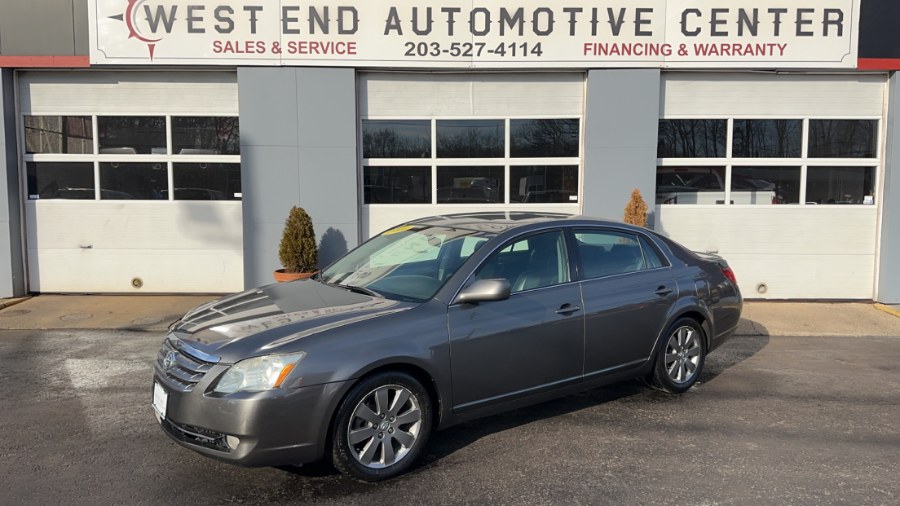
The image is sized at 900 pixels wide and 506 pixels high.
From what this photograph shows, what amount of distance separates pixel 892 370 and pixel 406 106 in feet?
22.6

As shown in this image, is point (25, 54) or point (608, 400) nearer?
point (608, 400)

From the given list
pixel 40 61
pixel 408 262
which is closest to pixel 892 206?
pixel 408 262

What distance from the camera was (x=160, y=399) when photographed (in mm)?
3896

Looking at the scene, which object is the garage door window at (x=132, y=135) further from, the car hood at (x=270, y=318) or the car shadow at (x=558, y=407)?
the car shadow at (x=558, y=407)

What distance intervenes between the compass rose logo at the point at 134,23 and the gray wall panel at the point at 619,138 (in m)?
6.32

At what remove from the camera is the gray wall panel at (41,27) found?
9.27 m

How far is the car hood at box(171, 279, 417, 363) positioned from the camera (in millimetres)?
3680

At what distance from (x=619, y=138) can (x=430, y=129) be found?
2805 millimetres

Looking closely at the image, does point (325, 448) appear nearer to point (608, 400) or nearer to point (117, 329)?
point (608, 400)

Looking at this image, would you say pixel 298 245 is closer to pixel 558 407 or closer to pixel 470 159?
pixel 470 159

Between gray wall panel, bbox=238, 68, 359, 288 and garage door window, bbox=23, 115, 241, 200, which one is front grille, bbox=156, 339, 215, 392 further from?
garage door window, bbox=23, 115, 241, 200

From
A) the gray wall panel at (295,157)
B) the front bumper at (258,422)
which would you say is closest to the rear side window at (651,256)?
the front bumper at (258,422)

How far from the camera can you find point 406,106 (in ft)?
32.3

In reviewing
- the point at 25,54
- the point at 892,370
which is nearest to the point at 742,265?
the point at 892,370
